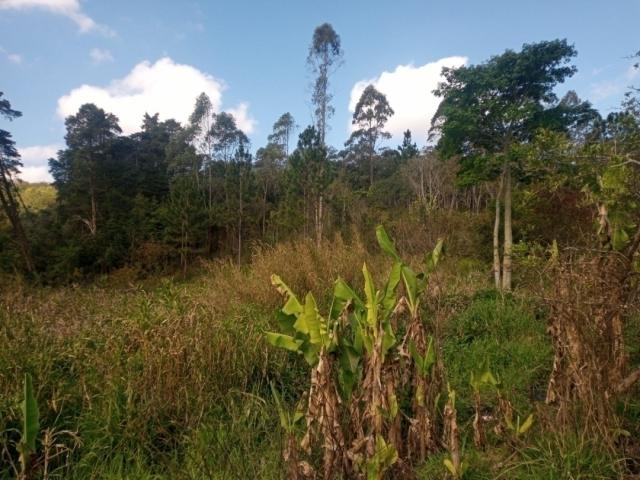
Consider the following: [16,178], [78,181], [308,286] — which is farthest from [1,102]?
[308,286]

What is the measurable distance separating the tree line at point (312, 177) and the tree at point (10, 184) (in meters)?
0.07

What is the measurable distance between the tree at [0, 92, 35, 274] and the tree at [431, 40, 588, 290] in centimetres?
1963

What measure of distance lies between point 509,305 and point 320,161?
16.8 meters

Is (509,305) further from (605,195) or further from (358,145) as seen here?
(358,145)

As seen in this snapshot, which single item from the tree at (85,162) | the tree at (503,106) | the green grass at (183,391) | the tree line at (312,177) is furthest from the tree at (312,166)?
the green grass at (183,391)

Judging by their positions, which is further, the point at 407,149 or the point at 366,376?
the point at 407,149

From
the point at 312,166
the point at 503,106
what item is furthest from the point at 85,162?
the point at 503,106

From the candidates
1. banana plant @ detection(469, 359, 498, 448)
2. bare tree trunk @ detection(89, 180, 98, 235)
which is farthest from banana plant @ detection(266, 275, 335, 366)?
bare tree trunk @ detection(89, 180, 98, 235)

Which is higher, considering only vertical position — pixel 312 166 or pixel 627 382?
pixel 312 166

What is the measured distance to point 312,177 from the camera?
21.3m

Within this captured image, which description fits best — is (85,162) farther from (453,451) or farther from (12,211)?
→ (453,451)

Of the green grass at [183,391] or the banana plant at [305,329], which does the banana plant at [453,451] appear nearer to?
the green grass at [183,391]

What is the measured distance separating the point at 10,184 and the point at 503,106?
22.4 metres

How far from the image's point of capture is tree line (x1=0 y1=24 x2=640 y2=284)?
10469 millimetres
